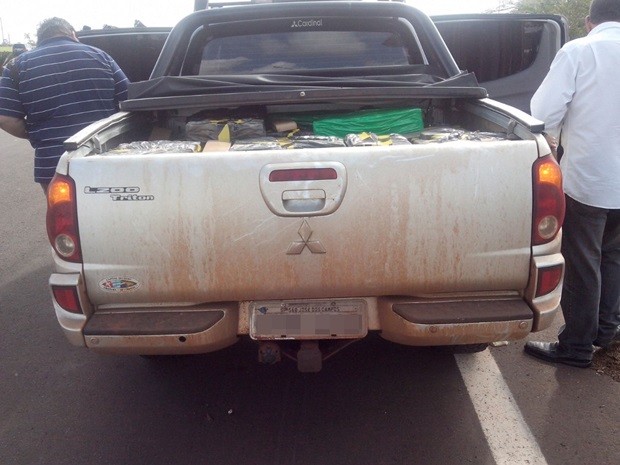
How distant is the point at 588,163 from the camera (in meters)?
3.46

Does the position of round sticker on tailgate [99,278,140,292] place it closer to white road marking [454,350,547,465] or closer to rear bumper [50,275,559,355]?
rear bumper [50,275,559,355]

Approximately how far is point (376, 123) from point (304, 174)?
135 cm

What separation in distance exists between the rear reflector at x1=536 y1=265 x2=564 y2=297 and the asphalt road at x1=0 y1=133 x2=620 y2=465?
0.81 metres

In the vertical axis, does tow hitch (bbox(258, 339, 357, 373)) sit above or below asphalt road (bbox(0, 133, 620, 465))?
above

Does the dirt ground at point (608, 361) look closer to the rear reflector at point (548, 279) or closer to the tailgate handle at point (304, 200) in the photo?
the rear reflector at point (548, 279)

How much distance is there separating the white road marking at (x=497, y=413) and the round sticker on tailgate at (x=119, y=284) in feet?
5.93

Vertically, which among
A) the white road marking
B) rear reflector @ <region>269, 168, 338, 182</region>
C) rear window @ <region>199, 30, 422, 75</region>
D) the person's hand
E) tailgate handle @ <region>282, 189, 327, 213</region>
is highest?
rear window @ <region>199, 30, 422, 75</region>

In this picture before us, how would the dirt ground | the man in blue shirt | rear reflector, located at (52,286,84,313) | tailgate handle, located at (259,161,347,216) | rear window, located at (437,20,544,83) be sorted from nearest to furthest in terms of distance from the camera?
tailgate handle, located at (259,161,347,216), rear reflector, located at (52,286,84,313), the dirt ground, the man in blue shirt, rear window, located at (437,20,544,83)

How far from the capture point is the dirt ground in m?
3.65

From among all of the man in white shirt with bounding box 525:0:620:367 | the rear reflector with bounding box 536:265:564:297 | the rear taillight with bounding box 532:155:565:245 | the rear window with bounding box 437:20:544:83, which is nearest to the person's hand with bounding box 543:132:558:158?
the man in white shirt with bounding box 525:0:620:367

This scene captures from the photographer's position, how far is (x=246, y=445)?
3.02 meters

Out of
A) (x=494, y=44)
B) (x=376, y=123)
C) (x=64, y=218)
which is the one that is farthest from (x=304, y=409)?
(x=494, y=44)

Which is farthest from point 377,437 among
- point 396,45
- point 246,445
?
point 396,45

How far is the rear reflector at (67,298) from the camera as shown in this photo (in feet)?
8.64
